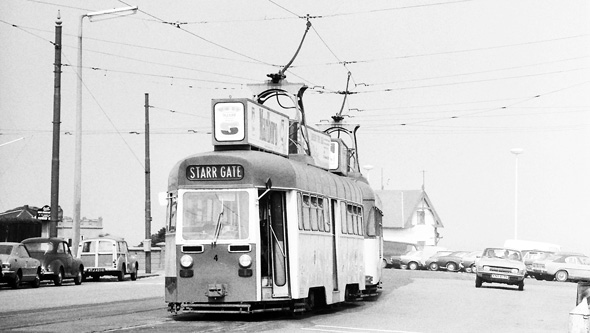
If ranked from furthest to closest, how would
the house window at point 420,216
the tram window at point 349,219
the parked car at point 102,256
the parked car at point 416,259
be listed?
the house window at point 420,216 → the parked car at point 416,259 → the parked car at point 102,256 → the tram window at point 349,219

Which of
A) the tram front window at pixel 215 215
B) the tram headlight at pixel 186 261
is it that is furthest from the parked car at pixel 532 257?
the tram headlight at pixel 186 261

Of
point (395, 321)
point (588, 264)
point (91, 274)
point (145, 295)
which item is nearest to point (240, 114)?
point (395, 321)

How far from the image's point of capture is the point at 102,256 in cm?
4409

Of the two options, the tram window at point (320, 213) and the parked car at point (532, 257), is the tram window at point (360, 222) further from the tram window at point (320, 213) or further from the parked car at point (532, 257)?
the parked car at point (532, 257)

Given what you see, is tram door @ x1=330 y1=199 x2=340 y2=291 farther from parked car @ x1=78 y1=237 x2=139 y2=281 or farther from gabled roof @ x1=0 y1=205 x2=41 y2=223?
gabled roof @ x1=0 y1=205 x2=41 y2=223

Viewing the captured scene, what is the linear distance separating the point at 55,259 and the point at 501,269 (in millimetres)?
16382

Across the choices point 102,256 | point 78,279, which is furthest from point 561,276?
point 78,279

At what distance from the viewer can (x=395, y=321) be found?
20.8m

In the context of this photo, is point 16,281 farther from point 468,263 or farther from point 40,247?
point 468,263

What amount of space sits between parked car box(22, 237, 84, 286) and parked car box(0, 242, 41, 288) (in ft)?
4.59

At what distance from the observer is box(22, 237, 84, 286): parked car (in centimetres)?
3838

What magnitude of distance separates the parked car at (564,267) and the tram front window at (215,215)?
1666 inches

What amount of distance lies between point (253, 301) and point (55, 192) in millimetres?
22772

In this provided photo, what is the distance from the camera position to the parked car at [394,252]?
240 ft
